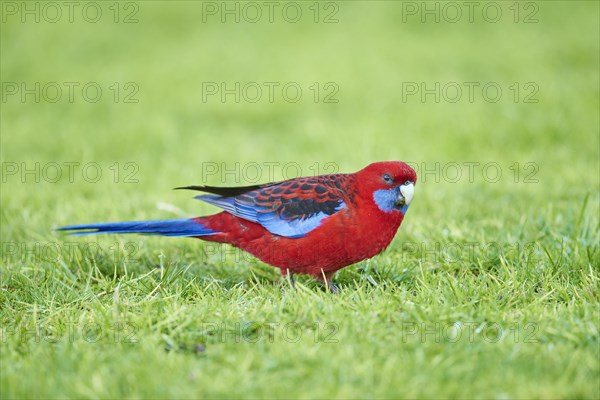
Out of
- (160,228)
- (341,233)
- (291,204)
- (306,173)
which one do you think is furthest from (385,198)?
(306,173)

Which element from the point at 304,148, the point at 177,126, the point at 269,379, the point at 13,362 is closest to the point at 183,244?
the point at 13,362

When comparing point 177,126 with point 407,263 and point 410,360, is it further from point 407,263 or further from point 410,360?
point 410,360

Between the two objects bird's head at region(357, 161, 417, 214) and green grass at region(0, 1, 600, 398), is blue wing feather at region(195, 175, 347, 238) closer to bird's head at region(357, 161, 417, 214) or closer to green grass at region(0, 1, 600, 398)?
bird's head at region(357, 161, 417, 214)

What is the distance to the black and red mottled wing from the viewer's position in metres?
3.72

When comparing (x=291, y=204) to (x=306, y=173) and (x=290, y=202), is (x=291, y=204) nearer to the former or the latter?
(x=290, y=202)

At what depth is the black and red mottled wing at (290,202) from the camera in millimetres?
3717

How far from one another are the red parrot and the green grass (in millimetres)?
206

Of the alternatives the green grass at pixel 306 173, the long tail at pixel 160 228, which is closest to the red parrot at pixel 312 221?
the long tail at pixel 160 228

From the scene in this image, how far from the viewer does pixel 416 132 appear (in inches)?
279

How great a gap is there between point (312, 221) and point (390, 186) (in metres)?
0.45

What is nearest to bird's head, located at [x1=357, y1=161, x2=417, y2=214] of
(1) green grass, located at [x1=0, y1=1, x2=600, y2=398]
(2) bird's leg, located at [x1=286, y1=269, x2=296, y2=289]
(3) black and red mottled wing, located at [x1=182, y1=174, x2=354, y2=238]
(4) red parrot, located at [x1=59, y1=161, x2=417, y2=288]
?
(4) red parrot, located at [x1=59, y1=161, x2=417, y2=288]

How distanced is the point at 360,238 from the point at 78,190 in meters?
3.32

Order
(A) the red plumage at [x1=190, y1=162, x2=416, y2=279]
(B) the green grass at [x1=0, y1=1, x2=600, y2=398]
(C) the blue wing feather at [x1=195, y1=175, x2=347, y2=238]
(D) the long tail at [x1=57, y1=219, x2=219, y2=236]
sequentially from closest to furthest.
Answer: (B) the green grass at [x1=0, y1=1, x2=600, y2=398], (A) the red plumage at [x1=190, y1=162, x2=416, y2=279], (C) the blue wing feather at [x1=195, y1=175, x2=347, y2=238], (D) the long tail at [x1=57, y1=219, x2=219, y2=236]

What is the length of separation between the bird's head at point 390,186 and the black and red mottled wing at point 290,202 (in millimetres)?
143
